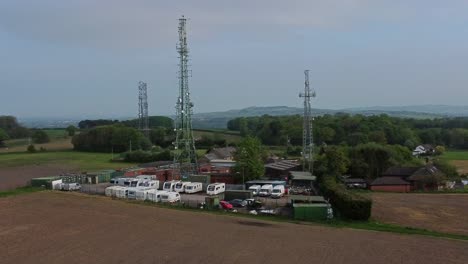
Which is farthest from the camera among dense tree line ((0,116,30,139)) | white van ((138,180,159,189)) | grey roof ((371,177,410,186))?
dense tree line ((0,116,30,139))

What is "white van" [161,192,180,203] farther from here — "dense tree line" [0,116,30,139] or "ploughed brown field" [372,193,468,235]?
"dense tree line" [0,116,30,139]

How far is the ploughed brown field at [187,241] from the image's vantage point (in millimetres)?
11914

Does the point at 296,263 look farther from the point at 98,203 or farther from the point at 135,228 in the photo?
the point at 98,203

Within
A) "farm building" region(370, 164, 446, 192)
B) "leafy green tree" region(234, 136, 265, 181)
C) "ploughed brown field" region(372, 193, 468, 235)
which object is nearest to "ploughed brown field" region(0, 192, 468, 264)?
"ploughed brown field" region(372, 193, 468, 235)

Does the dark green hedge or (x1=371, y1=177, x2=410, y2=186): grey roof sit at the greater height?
the dark green hedge

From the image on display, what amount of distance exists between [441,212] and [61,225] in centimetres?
1504

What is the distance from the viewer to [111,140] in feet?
172

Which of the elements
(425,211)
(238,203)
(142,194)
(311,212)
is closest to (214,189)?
(238,203)

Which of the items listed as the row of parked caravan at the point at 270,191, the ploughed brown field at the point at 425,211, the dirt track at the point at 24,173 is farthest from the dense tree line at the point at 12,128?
the ploughed brown field at the point at 425,211

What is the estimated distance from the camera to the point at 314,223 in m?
16.7

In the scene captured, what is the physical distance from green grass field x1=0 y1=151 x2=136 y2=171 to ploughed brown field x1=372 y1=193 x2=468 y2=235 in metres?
24.0

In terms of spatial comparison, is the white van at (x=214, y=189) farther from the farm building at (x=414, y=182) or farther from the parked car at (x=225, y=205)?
the farm building at (x=414, y=182)

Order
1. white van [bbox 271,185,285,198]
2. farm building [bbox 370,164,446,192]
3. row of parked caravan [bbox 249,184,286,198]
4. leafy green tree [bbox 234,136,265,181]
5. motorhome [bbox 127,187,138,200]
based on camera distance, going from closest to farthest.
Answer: motorhome [bbox 127,187,138,200]
white van [bbox 271,185,285,198]
row of parked caravan [bbox 249,184,286,198]
leafy green tree [bbox 234,136,265,181]
farm building [bbox 370,164,446,192]

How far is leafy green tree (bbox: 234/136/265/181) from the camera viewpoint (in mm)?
27562
